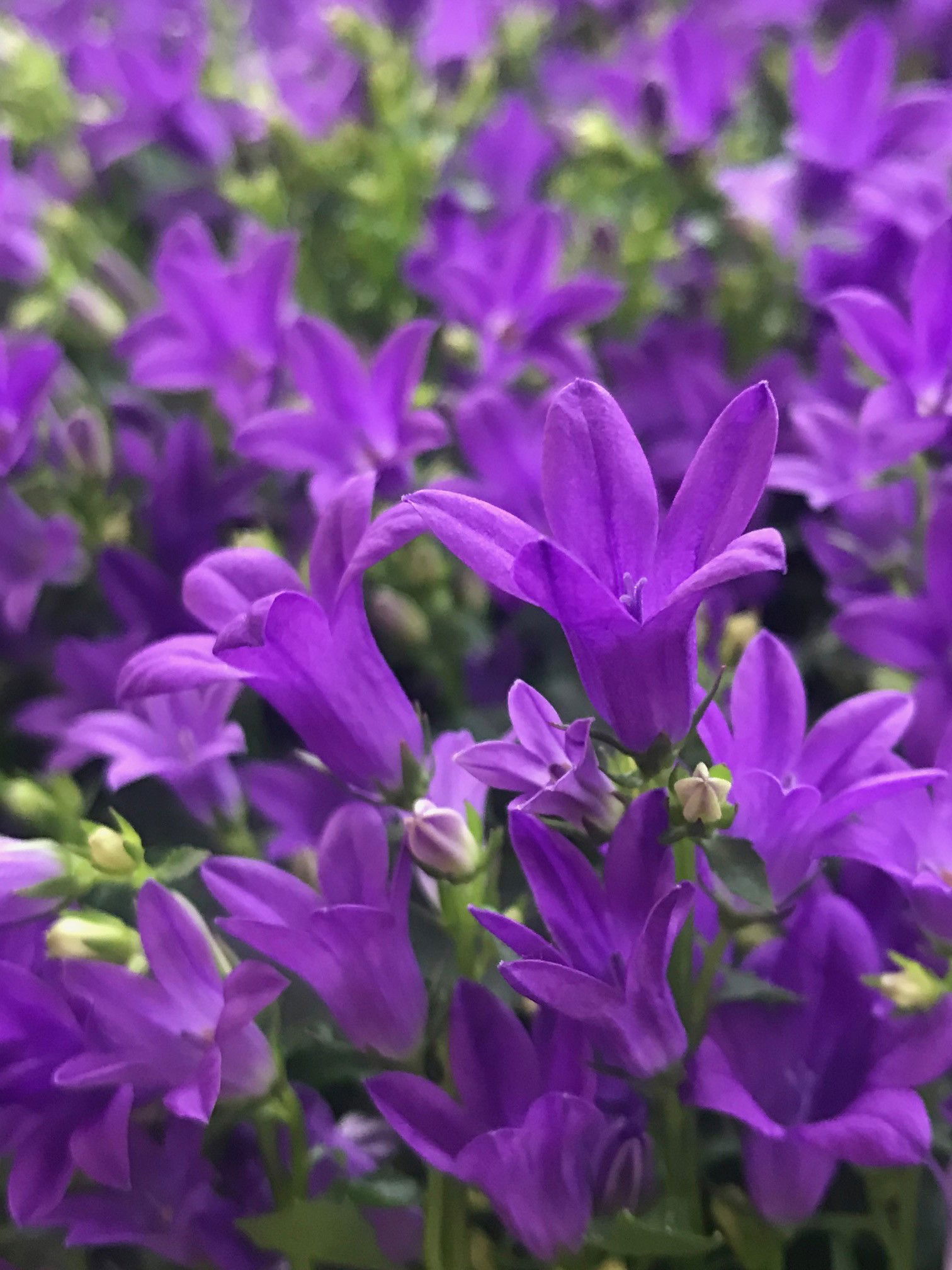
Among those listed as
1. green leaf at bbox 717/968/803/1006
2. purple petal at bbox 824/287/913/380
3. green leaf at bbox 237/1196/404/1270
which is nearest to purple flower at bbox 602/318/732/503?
purple petal at bbox 824/287/913/380

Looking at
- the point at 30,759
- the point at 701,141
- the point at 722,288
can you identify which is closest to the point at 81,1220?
the point at 30,759

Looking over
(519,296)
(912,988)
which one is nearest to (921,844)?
(912,988)

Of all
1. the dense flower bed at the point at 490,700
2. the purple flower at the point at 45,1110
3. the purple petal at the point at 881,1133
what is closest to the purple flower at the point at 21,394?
the dense flower bed at the point at 490,700

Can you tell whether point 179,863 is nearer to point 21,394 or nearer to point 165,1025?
point 165,1025

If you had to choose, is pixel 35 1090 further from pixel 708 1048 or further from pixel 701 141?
pixel 701 141

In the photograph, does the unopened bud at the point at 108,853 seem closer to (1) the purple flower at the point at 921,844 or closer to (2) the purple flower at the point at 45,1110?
(2) the purple flower at the point at 45,1110
